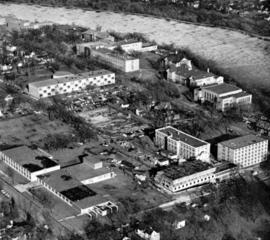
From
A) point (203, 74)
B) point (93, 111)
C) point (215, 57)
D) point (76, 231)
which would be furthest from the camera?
point (215, 57)

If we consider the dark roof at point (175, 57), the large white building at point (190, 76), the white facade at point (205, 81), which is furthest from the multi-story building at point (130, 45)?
the white facade at point (205, 81)

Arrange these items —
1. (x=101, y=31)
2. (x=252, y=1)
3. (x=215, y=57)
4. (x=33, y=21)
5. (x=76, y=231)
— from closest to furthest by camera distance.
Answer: (x=76, y=231) < (x=215, y=57) < (x=101, y=31) < (x=33, y=21) < (x=252, y=1)

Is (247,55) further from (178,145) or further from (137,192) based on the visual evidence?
(137,192)

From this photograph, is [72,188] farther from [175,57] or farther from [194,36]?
[194,36]

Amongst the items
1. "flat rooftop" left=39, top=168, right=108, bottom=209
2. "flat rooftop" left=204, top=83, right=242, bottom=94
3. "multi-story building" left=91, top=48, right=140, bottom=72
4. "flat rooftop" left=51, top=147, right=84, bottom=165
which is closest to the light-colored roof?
"multi-story building" left=91, top=48, right=140, bottom=72

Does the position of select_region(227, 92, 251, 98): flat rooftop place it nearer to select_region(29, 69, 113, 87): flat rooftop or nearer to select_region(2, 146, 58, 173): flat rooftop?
select_region(29, 69, 113, 87): flat rooftop

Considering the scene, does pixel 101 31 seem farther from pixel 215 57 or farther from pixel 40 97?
pixel 40 97


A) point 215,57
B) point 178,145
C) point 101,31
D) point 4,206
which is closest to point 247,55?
point 215,57

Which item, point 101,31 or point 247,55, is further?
point 101,31

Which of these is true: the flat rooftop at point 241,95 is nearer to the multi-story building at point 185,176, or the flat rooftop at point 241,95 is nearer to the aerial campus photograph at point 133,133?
the aerial campus photograph at point 133,133
